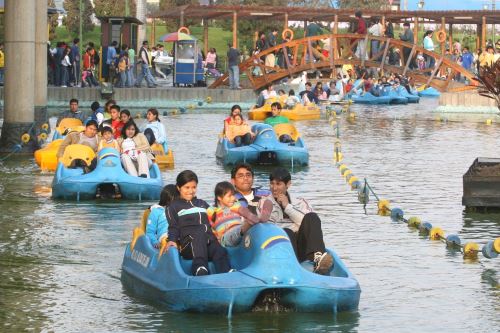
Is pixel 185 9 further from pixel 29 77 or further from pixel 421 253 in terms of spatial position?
pixel 421 253

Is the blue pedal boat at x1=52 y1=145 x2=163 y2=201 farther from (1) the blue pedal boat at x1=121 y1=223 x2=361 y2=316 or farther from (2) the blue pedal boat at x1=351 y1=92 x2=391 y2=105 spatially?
(2) the blue pedal boat at x1=351 y1=92 x2=391 y2=105

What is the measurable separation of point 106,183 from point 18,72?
7945 millimetres

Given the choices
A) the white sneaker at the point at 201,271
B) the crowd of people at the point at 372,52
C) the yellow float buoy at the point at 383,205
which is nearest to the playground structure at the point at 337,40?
the crowd of people at the point at 372,52

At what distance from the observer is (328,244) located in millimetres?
16688

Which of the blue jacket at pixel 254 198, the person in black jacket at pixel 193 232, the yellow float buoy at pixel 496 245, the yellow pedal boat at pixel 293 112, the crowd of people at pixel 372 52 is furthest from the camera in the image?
the crowd of people at pixel 372 52

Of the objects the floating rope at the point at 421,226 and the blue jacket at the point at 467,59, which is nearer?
the floating rope at the point at 421,226

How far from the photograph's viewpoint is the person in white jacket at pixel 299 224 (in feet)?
41.9

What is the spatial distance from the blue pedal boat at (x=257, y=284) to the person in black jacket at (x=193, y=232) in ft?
0.40

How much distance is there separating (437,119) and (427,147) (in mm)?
10324

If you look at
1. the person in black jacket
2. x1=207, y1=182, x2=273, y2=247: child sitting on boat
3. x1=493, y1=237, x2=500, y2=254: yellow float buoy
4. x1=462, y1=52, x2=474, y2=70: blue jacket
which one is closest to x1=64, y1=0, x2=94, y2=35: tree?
x1=462, y1=52, x2=474, y2=70: blue jacket

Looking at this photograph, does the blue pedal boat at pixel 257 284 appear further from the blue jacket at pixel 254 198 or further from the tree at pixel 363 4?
the tree at pixel 363 4

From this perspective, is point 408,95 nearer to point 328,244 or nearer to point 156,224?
point 328,244

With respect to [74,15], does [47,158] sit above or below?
below

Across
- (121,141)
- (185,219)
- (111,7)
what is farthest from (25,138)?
(111,7)
